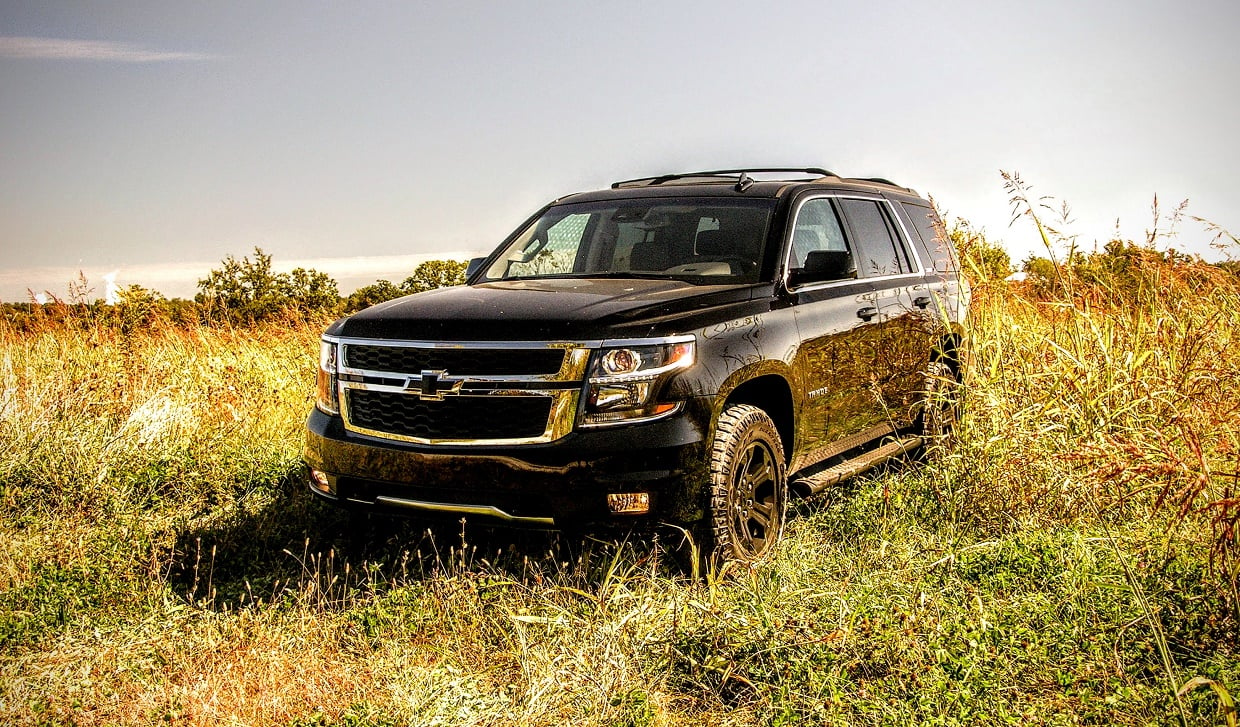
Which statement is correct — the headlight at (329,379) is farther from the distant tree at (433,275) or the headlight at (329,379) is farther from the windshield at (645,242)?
the distant tree at (433,275)

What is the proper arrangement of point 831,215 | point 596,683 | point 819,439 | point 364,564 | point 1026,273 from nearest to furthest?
point 596,683 < point 364,564 < point 819,439 < point 831,215 < point 1026,273

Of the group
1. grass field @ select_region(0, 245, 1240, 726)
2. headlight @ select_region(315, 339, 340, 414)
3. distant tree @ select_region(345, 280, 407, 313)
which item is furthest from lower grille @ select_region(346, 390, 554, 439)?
distant tree @ select_region(345, 280, 407, 313)

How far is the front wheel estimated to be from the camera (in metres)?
4.59

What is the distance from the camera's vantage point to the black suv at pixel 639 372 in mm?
4418

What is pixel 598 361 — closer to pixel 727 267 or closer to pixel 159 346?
pixel 727 267

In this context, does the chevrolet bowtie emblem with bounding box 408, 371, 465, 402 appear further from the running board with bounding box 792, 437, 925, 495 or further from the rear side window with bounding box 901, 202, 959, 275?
the rear side window with bounding box 901, 202, 959, 275

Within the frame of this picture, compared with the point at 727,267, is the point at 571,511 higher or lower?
lower

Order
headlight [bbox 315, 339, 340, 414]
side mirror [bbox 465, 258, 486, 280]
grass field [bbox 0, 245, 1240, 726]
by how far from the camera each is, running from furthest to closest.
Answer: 1. side mirror [bbox 465, 258, 486, 280]
2. headlight [bbox 315, 339, 340, 414]
3. grass field [bbox 0, 245, 1240, 726]

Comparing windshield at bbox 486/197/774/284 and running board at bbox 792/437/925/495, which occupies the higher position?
windshield at bbox 486/197/774/284

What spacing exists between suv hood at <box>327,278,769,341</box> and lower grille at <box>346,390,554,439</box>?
0.90 ft

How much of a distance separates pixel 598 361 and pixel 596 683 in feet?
4.42

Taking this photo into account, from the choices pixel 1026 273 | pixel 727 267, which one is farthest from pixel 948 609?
pixel 1026 273

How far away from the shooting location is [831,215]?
6285 mm

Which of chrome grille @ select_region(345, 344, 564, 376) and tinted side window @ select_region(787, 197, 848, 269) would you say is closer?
chrome grille @ select_region(345, 344, 564, 376)
